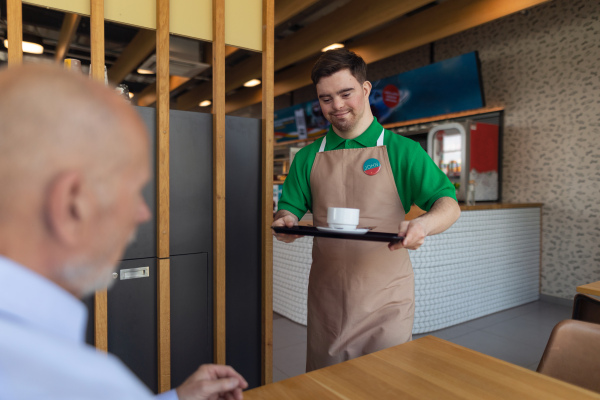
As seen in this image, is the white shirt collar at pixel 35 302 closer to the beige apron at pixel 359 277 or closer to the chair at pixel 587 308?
the beige apron at pixel 359 277

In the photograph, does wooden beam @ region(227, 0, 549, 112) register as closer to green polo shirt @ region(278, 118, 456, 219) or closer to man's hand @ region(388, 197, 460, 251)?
green polo shirt @ region(278, 118, 456, 219)

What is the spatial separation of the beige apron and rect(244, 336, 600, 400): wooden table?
0.51 m

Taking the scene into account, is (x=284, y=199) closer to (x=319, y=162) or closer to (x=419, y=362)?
(x=319, y=162)

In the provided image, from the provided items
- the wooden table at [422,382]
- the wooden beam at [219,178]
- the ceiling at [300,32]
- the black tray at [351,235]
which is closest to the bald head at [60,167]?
the wooden table at [422,382]

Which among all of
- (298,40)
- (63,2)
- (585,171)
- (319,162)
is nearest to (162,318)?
(319,162)

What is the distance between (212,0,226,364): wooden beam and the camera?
206 centimetres

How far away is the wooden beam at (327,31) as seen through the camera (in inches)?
184

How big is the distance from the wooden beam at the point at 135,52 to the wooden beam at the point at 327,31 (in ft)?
7.87

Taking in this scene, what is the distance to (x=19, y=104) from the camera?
38 cm

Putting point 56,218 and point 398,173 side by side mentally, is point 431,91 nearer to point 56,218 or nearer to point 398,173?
point 398,173

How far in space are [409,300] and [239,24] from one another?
1.60m

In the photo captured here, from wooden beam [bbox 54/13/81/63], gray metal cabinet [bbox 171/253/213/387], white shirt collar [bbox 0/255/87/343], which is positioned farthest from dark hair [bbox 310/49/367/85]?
wooden beam [bbox 54/13/81/63]

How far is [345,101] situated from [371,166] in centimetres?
29

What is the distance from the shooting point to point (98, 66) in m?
1.79
